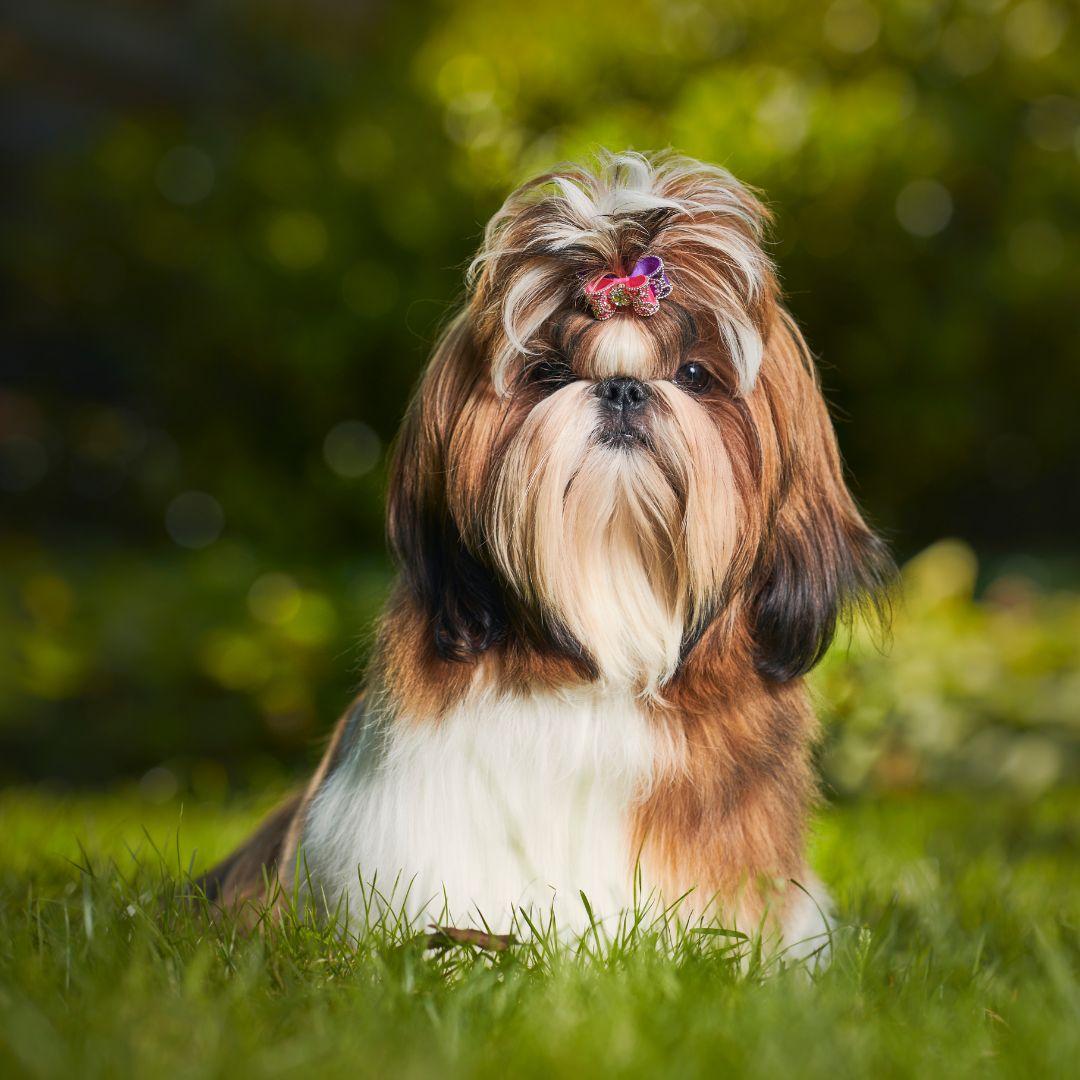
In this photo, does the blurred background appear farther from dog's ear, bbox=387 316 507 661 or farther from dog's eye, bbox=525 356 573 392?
dog's eye, bbox=525 356 573 392

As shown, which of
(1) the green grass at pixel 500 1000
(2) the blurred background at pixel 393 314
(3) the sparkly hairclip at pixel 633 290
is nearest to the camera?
(1) the green grass at pixel 500 1000

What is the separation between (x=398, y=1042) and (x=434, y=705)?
2.27 feet

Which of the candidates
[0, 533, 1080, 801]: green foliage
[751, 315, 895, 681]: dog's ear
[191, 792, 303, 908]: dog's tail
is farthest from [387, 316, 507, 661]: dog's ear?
[0, 533, 1080, 801]: green foliage

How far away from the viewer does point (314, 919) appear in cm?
215

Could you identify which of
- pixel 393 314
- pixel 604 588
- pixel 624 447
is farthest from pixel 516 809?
pixel 393 314

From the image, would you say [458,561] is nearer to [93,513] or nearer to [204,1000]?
[204,1000]

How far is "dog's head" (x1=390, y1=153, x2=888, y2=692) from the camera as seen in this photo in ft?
7.03

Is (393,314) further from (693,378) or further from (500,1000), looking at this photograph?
(500,1000)

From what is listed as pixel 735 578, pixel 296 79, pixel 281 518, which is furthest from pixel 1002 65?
pixel 735 578

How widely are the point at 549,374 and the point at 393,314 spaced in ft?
10.8

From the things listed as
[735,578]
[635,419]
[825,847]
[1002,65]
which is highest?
[1002,65]

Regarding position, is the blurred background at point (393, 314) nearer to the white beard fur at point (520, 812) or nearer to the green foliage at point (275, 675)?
the green foliage at point (275, 675)

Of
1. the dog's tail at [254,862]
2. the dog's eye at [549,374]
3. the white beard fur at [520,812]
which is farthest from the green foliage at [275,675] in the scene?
the dog's eye at [549,374]

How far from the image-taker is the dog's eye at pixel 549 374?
2.20m
